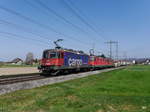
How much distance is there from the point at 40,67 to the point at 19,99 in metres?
15.4

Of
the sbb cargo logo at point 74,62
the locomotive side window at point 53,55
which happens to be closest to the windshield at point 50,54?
the locomotive side window at point 53,55

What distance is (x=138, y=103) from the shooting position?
30.4 ft

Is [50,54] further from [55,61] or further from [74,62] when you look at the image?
[74,62]

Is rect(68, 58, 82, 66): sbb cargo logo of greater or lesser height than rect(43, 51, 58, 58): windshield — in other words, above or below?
below

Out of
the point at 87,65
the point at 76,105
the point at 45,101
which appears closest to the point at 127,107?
the point at 76,105

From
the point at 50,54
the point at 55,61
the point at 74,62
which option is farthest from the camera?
the point at 74,62

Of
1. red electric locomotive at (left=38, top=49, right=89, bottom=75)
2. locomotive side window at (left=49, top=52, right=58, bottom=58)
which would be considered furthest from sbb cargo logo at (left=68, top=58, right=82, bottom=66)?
locomotive side window at (left=49, top=52, right=58, bottom=58)

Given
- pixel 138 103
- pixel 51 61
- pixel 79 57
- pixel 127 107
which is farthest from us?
pixel 79 57

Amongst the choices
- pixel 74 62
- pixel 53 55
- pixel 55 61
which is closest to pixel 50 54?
pixel 53 55

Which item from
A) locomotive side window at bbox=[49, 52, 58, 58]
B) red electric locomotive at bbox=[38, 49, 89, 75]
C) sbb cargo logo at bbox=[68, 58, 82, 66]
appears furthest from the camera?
sbb cargo logo at bbox=[68, 58, 82, 66]

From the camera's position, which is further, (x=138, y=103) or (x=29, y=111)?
(x=138, y=103)

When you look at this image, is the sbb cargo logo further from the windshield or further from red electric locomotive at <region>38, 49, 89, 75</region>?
the windshield

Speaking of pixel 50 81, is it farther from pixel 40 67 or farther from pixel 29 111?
pixel 29 111

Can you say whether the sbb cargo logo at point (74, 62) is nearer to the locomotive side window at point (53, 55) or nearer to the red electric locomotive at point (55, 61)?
the red electric locomotive at point (55, 61)
